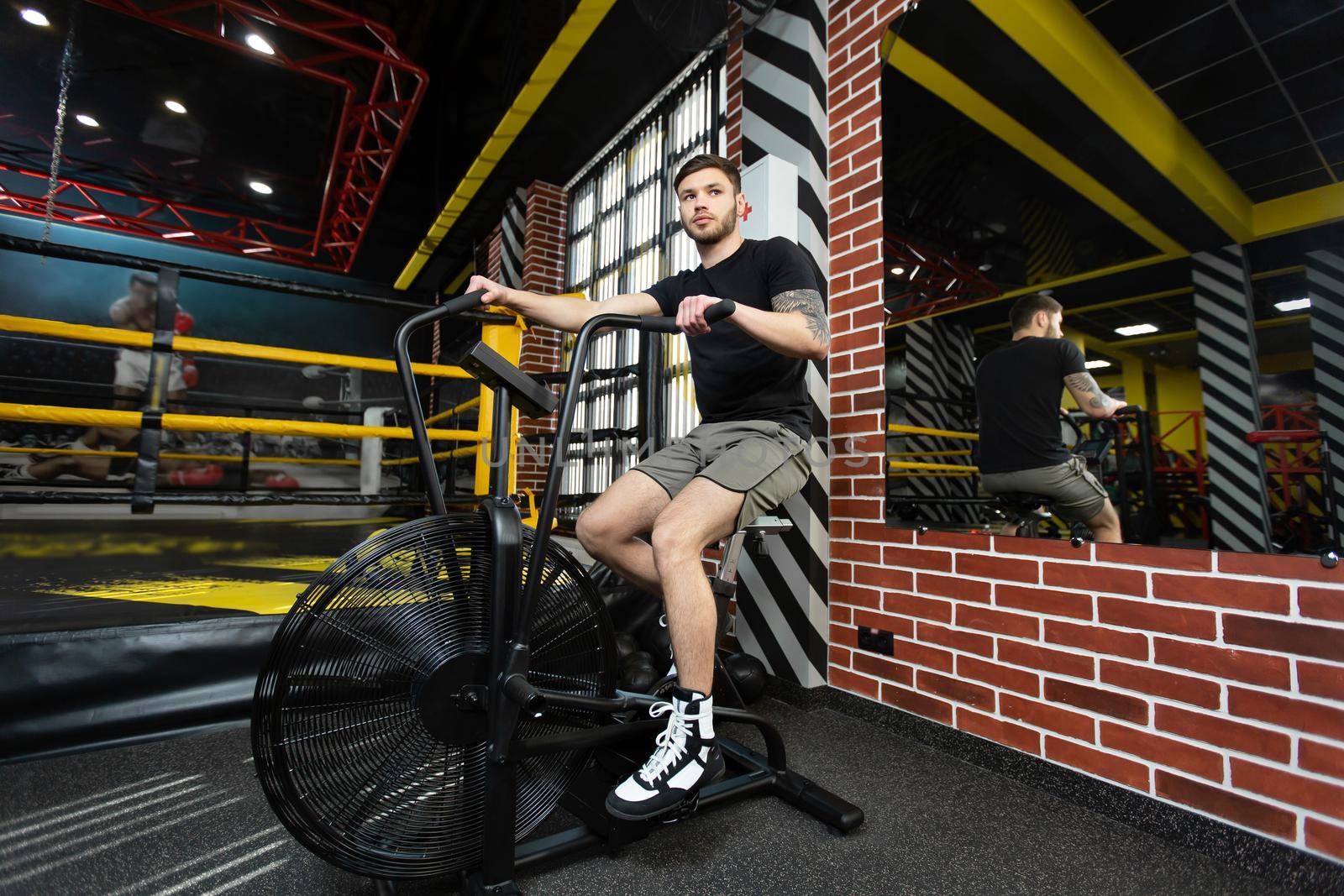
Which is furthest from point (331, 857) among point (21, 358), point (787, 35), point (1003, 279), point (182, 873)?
point (21, 358)

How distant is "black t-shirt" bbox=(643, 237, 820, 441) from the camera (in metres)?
1.65

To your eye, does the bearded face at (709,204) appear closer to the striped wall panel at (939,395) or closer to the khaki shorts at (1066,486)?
the striped wall panel at (939,395)

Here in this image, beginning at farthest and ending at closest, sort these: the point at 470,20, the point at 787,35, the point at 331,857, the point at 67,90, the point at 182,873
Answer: the point at 67,90 → the point at 470,20 → the point at 787,35 → the point at 182,873 → the point at 331,857

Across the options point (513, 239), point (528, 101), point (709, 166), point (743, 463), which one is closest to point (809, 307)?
point (743, 463)

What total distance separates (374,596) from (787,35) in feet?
8.32

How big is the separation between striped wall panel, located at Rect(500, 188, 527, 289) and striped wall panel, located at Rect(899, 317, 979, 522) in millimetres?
4999

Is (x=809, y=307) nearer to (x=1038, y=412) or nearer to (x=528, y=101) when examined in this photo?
(x=1038, y=412)

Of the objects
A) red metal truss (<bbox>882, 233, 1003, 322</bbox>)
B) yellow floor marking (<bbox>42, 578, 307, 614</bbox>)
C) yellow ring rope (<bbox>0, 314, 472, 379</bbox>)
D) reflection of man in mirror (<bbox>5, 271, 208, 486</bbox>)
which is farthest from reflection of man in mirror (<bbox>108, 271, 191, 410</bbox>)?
red metal truss (<bbox>882, 233, 1003, 322</bbox>)

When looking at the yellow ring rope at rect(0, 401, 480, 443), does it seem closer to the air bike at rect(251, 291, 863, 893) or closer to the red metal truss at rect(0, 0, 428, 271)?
the air bike at rect(251, 291, 863, 893)

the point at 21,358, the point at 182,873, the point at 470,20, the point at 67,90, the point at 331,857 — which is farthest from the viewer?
the point at 21,358

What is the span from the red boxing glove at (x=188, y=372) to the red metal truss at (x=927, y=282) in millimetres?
10149

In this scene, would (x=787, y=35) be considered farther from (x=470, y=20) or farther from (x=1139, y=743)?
(x=470, y=20)

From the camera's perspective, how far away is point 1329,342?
1071 millimetres

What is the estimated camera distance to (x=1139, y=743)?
1.39 meters
